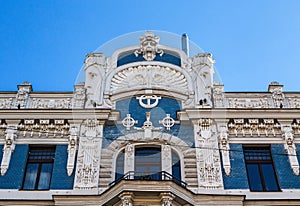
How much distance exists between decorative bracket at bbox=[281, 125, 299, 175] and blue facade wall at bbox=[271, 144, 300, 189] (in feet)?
0.46

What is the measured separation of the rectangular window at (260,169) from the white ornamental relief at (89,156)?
228 inches

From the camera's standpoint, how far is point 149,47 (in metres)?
22.0

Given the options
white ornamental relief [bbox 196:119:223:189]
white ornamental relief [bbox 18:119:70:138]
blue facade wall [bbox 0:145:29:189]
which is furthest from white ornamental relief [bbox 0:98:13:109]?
white ornamental relief [bbox 196:119:223:189]

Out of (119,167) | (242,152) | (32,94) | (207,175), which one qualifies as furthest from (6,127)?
(242,152)

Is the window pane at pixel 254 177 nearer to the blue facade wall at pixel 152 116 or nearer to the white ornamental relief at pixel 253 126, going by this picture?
the white ornamental relief at pixel 253 126

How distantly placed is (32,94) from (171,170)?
23.1ft

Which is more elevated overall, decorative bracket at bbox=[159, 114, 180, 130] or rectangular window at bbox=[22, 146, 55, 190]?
decorative bracket at bbox=[159, 114, 180, 130]

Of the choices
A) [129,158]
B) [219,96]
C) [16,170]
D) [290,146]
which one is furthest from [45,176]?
[290,146]

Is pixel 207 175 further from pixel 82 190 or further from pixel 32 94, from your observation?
pixel 32 94

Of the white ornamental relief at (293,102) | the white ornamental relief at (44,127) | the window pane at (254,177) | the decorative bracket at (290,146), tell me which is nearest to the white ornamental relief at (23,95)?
the white ornamental relief at (44,127)

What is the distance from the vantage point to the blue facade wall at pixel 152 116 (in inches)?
746

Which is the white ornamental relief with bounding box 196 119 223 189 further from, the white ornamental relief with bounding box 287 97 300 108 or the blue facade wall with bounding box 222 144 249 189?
the white ornamental relief with bounding box 287 97 300 108

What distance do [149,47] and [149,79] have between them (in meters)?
1.98

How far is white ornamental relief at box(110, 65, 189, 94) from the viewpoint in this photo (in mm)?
20578
